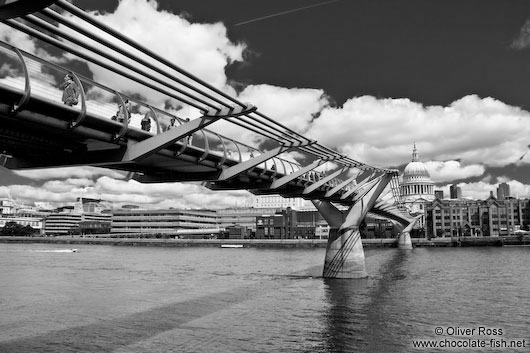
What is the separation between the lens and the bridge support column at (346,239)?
132 ft

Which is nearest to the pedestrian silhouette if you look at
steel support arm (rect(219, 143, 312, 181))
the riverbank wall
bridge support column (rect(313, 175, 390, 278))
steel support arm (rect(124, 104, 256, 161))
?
steel support arm (rect(124, 104, 256, 161))

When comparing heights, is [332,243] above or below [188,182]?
below

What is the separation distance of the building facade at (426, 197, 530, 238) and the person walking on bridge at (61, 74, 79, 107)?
508 feet

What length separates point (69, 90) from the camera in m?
12.7

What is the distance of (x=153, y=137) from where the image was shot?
619 inches

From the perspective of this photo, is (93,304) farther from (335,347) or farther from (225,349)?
(335,347)

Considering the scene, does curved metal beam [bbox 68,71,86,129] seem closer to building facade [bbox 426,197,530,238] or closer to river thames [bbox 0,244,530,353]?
river thames [bbox 0,244,530,353]

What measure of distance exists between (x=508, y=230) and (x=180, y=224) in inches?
4075

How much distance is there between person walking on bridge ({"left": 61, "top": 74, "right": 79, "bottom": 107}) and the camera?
12.6 m

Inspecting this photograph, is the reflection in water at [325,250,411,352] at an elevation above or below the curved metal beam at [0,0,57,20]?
below

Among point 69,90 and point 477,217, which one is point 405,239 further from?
point 69,90

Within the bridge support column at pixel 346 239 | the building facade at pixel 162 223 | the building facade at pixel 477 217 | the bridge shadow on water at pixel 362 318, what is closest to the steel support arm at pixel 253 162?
the bridge shadow on water at pixel 362 318

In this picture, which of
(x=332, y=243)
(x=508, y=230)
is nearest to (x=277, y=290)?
(x=332, y=243)

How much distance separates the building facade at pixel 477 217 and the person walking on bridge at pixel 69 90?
15497cm
